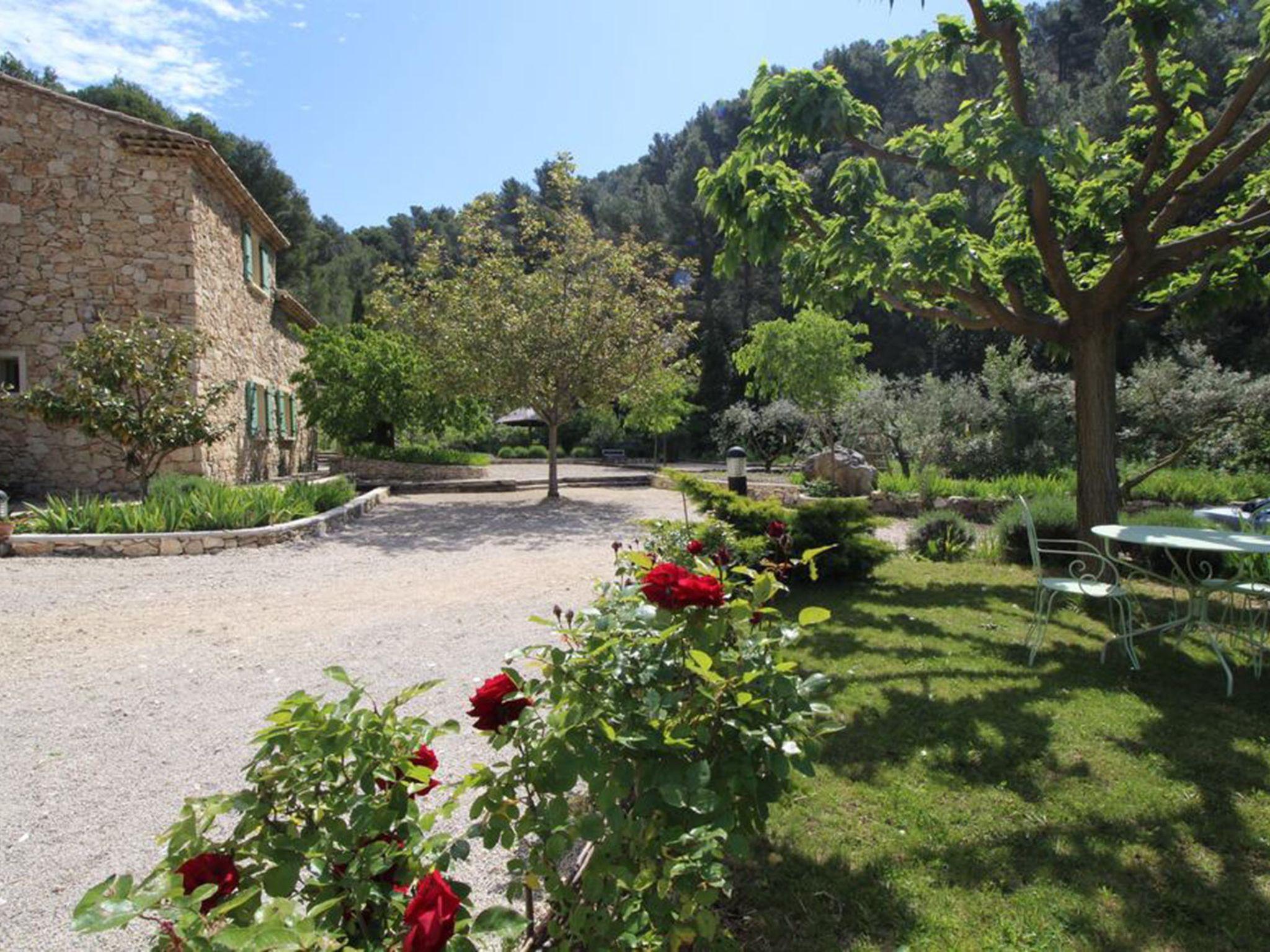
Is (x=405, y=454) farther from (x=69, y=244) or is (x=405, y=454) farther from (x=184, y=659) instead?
(x=184, y=659)

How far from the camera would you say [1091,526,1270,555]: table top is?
379cm

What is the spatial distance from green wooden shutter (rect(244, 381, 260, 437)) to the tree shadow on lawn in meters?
3.25

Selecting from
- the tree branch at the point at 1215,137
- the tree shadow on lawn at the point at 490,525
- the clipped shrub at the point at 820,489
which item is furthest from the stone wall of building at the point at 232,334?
the tree branch at the point at 1215,137

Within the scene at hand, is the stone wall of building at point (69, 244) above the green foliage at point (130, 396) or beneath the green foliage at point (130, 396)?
above

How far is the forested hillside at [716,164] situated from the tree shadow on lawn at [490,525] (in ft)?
44.2

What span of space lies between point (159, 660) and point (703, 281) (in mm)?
35538

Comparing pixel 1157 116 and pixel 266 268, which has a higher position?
pixel 266 268

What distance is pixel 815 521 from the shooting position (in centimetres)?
650

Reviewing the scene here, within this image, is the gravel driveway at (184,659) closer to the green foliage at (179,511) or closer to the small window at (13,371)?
the green foliage at (179,511)

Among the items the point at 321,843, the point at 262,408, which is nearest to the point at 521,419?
the point at 262,408

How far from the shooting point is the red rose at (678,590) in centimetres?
153

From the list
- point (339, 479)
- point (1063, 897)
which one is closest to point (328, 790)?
point (1063, 897)

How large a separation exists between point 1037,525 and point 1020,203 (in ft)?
11.0

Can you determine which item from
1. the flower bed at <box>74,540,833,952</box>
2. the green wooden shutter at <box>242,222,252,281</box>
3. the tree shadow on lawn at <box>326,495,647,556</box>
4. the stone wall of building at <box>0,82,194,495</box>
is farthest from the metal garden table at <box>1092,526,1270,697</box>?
the green wooden shutter at <box>242,222,252,281</box>
